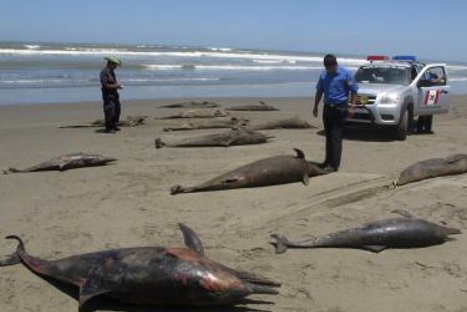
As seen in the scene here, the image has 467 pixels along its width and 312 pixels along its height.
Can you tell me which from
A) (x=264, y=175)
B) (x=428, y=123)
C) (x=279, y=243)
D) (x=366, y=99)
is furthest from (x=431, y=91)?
(x=279, y=243)

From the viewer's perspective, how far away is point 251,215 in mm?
7809

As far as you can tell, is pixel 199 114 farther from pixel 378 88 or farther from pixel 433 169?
pixel 433 169

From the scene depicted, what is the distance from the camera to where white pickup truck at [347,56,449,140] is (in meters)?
14.3

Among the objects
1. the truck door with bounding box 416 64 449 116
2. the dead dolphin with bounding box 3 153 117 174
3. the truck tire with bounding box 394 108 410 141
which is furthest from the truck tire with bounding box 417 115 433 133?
the dead dolphin with bounding box 3 153 117 174

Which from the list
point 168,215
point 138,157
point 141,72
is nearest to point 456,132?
point 138,157

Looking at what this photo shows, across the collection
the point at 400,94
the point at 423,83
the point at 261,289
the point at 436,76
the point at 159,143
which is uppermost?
the point at 436,76

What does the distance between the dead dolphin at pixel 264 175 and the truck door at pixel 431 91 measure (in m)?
6.56

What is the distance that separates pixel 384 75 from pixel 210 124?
4.43 metres

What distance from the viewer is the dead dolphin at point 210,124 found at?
15516 mm

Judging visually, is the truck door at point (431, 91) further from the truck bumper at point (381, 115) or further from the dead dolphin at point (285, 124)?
the dead dolphin at point (285, 124)

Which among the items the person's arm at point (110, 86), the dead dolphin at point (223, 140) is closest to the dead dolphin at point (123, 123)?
the person's arm at point (110, 86)

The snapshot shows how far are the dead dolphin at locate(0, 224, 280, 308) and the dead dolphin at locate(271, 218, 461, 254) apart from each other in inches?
51.0

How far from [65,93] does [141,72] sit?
1428 centimetres

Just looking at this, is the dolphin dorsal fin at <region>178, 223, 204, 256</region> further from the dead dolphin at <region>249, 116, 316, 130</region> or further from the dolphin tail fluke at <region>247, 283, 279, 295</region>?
the dead dolphin at <region>249, 116, 316, 130</region>
